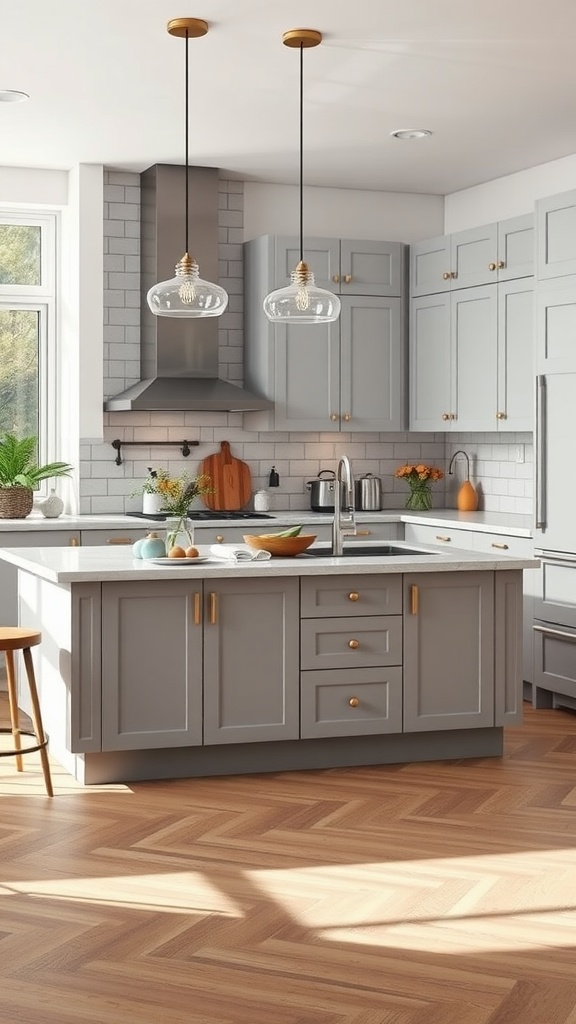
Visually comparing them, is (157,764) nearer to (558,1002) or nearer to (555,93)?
(558,1002)

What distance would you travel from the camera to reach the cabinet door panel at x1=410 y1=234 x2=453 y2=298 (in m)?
7.67

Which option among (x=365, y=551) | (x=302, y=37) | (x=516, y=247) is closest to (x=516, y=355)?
(x=516, y=247)

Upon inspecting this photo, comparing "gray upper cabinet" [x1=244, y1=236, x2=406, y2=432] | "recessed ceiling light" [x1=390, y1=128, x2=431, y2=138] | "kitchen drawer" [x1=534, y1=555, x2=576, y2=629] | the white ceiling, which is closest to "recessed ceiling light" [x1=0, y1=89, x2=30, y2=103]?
the white ceiling

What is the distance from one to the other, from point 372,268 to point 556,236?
5.76 feet

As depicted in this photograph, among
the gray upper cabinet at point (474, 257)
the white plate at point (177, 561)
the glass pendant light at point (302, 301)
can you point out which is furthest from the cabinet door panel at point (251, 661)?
the gray upper cabinet at point (474, 257)

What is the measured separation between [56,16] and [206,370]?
291cm

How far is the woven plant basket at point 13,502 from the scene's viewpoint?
7.16 metres

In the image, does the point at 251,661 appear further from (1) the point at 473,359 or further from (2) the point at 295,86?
(1) the point at 473,359

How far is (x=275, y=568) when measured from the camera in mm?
5035

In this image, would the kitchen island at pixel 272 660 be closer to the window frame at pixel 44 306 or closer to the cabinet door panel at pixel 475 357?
the cabinet door panel at pixel 475 357

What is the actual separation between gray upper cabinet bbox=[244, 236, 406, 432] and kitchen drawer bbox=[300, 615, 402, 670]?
2.63 meters

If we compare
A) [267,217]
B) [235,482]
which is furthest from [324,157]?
[235,482]

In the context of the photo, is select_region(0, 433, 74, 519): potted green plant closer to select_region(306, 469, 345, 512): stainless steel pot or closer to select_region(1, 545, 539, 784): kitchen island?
select_region(306, 469, 345, 512): stainless steel pot

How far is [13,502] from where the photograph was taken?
7.16 metres
